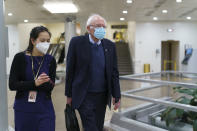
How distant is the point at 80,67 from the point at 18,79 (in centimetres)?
64

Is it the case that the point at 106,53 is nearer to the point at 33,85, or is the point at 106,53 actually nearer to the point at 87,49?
the point at 87,49

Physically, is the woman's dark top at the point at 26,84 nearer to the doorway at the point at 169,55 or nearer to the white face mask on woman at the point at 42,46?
the white face mask on woman at the point at 42,46

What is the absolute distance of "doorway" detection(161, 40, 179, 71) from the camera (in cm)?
1373

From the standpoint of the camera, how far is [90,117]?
2.07 meters

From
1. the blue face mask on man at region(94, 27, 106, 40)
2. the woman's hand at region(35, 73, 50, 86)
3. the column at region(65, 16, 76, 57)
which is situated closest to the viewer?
the woman's hand at region(35, 73, 50, 86)

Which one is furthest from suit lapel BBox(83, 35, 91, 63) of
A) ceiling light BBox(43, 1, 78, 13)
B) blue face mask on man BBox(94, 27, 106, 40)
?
ceiling light BBox(43, 1, 78, 13)

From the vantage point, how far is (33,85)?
1.66 m

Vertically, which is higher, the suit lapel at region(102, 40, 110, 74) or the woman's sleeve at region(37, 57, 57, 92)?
the suit lapel at region(102, 40, 110, 74)

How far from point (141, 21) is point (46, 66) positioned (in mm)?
12115

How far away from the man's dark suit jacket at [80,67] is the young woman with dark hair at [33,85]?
1.22 feet

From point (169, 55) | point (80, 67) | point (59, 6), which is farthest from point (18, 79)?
point (169, 55)

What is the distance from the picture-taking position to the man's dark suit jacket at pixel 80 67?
2.09m

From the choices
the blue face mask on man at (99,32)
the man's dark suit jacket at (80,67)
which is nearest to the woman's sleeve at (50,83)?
the man's dark suit jacket at (80,67)

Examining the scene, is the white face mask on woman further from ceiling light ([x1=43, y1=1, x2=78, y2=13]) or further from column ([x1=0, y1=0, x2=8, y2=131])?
ceiling light ([x1=43, y1=1, x2=78, y2=13])
